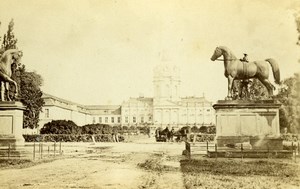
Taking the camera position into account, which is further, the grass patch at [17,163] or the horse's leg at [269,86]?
the horse's leg at [269,86]

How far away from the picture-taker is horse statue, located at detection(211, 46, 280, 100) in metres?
5.51

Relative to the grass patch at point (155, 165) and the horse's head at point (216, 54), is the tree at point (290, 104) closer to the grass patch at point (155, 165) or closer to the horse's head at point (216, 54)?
the horse's head at point (216, 54)

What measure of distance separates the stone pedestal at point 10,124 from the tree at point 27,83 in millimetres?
426

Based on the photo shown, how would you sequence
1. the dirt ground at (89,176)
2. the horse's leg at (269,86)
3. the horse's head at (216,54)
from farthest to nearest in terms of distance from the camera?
the horse's leg at (269,86) → the horse's head at (216,54) → the dirt ground at (89,176)

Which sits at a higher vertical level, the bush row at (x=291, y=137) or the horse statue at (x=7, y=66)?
the horse statue at (x=7, y=66)

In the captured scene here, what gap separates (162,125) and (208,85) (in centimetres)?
397

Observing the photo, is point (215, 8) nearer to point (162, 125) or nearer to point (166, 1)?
point (166, 1)

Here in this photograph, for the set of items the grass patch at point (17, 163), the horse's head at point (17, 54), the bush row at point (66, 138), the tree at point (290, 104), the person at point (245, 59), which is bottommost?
the grass patch at point (17, 163)

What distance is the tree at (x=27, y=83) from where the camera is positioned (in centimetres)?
572

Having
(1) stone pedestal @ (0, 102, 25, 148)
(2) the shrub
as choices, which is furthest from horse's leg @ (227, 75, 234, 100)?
(2) the shrub

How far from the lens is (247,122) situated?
5.60 m

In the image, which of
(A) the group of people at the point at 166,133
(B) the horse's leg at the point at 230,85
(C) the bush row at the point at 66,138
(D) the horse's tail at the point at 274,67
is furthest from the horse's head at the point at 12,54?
(A) the group of people at the point at 166,133

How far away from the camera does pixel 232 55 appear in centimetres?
553

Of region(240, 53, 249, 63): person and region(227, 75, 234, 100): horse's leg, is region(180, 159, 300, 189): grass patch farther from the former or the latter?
region(240, 53, 249, 63): person
